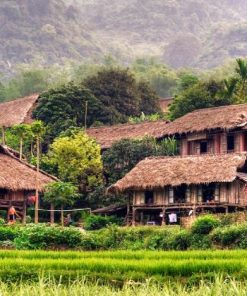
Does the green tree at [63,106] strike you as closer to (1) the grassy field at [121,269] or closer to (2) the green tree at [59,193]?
(2) the green tree at [59,193]

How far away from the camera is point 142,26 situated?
165 metres

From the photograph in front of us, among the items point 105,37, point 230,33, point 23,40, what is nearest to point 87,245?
point 23,40

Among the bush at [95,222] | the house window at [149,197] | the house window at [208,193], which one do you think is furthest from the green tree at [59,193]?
the house window at [208,193]

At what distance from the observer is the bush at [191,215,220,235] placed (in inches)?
983

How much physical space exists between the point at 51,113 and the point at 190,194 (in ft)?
50.2

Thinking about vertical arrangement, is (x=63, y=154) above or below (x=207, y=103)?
below

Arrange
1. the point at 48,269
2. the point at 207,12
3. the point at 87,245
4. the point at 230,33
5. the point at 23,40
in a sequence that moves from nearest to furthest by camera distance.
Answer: the point at 48,269, the point at 87,245, the point at 23,40, the point at 230,33, the point at 207,12

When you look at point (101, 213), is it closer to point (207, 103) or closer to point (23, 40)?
point (207, 103)

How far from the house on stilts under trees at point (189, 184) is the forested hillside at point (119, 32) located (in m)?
89.8

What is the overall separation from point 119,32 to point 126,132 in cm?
12374

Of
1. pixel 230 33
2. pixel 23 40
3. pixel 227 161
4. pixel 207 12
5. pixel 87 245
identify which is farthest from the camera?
pixel 207 12

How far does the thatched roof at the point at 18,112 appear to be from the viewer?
47.7m

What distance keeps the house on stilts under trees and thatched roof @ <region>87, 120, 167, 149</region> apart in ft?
15.4

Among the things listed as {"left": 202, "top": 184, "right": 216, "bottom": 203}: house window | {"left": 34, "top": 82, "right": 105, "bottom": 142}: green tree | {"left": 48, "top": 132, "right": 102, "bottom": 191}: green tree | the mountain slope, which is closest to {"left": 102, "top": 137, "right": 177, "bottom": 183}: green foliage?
{"left": 48, "top": 132, "right": 102, "bottom": 191}: green tree
